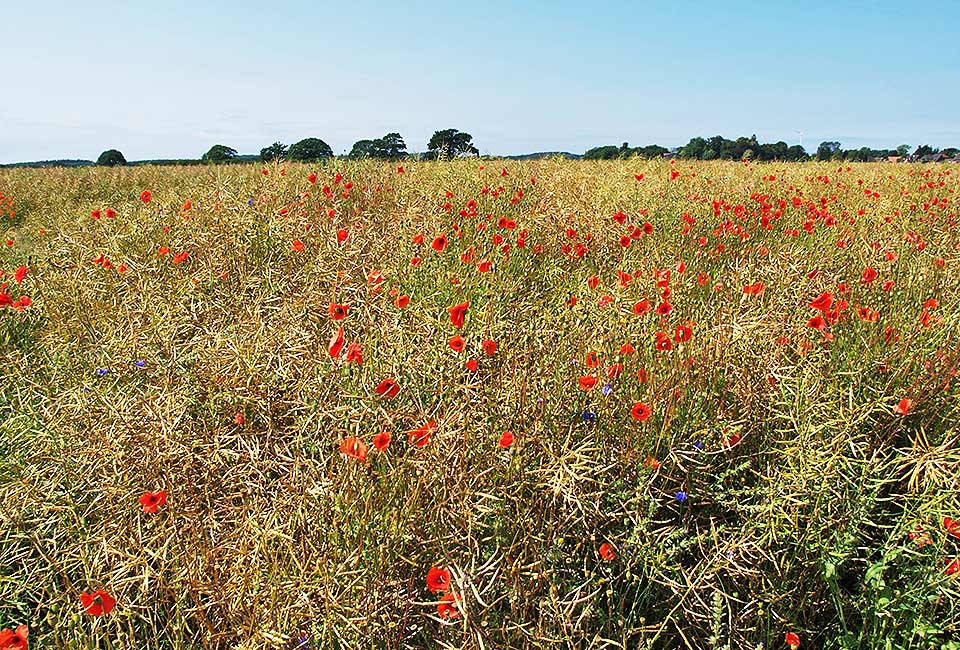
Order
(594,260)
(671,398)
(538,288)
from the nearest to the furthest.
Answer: (671,398) → (538,288) → (594,260)

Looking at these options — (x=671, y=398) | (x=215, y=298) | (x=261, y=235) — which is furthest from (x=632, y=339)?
(x=261, y=235)

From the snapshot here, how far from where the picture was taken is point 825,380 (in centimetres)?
204

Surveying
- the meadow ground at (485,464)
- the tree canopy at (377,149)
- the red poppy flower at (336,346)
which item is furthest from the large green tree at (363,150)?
the red poppy flower at (336,346)

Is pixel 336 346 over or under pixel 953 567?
over

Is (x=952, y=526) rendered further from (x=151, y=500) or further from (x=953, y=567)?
(x=151, y=500)

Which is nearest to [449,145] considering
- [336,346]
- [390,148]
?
[390,148]

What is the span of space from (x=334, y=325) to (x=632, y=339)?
1.21 m

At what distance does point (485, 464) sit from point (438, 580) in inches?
17.3

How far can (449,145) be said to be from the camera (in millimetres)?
6707

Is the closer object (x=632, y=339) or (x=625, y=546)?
(x=625, y=546)

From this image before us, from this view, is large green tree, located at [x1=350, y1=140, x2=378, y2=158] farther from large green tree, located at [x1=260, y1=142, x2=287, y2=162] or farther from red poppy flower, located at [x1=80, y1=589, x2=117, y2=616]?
red poppy flower, located at [x1=80, y1=589, x2=117, y2=616]

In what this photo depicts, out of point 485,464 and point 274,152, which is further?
point 274,152

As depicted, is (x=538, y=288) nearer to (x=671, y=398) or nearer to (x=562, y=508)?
(x=671, y=398)

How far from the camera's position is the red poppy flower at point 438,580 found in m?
1.25
